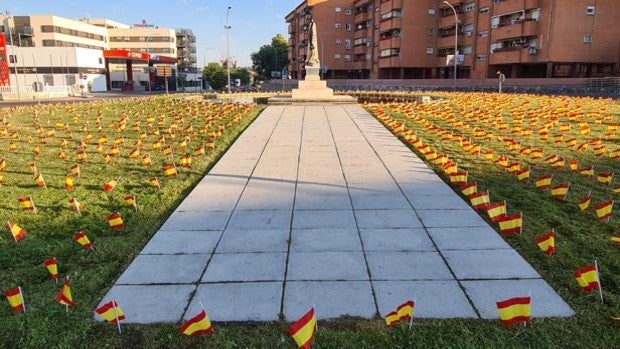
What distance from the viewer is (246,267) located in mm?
4844

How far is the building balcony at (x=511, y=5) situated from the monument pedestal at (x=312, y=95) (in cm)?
3080

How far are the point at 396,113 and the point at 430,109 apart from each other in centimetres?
189

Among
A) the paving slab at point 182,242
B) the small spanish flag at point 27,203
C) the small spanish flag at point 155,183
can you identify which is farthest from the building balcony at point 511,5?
the small spanish flag at point 27,203

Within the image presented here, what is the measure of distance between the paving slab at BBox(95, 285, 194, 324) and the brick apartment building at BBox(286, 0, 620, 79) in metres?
49.0

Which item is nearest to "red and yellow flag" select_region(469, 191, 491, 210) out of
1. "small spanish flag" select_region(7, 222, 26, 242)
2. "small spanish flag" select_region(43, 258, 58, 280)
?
"small spanish flag" select_region(43, 258, 58, 280)

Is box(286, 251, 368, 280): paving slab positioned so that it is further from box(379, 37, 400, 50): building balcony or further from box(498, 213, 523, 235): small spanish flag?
box(379, 37, 400, 50): building balcony

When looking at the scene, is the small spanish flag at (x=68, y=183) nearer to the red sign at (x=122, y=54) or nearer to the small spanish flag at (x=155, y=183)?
the small spanish flag at (x=155, y=183)

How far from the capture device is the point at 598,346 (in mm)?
3486

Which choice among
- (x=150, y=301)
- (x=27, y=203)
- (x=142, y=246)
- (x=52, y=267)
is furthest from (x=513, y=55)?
(x=52, y=267)

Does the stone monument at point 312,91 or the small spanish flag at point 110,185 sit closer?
the small spanish flag at point 110,185

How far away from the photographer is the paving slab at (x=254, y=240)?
211 inches

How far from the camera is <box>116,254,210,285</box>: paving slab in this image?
4582 millimetres

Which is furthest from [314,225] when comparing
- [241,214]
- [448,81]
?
[448,81]

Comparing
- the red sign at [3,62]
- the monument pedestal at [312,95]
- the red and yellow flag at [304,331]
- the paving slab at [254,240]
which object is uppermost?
the red sign at [3,62]
